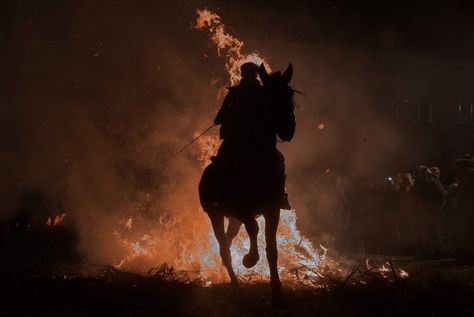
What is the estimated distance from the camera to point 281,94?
5.46 m

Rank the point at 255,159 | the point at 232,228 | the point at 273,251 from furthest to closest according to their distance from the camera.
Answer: the point at 232,228 < the point at 273,251 < the point at 255,159

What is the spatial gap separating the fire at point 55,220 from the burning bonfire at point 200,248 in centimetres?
176

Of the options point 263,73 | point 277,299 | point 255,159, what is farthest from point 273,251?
point 263,73

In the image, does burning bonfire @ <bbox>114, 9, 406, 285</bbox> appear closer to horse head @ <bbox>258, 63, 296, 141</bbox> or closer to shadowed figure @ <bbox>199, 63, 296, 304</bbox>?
shadowed figure @ <bbox>199, 63, 296, 304</bbox>

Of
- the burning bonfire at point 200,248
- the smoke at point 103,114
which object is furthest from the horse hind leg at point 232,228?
the smoke at point 103,114

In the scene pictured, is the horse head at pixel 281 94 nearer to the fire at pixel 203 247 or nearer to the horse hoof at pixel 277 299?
the horse hoof at pixel 277 299

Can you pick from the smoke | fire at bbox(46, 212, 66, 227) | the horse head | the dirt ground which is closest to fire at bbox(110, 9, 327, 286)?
the smoke

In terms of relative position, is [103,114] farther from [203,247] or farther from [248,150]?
[248,150]

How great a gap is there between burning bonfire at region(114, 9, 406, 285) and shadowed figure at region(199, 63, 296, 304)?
179 centimetres

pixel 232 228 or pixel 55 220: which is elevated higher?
pixel 55 220

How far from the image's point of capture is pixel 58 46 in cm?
1169

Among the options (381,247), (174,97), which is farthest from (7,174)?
(381,247)

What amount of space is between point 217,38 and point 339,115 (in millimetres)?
8379

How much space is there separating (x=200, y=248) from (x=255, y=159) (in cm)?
353
